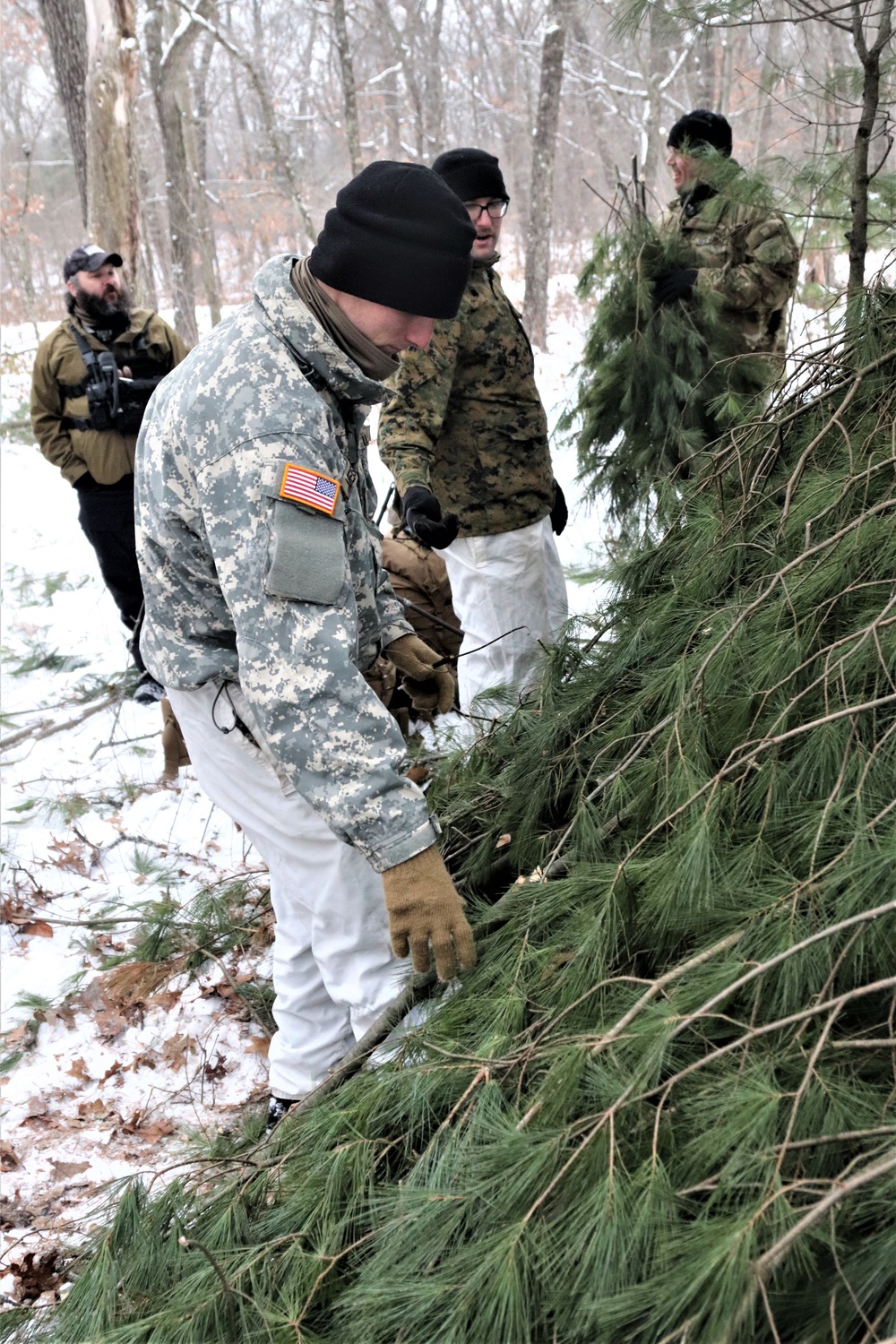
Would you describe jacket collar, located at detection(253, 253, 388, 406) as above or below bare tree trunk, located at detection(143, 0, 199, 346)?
below

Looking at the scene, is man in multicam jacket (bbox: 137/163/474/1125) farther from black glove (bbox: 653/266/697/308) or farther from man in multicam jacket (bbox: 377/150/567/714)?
black glove (bbox: 653/266/697/308)

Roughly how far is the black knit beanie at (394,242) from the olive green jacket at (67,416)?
127 inches

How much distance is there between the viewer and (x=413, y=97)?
15.4 meters

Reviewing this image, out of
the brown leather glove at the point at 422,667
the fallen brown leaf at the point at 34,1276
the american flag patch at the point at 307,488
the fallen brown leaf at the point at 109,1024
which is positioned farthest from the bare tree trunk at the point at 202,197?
the fallen brown leaf at the point at 34,1276

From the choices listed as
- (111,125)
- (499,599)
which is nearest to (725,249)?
(499,599)

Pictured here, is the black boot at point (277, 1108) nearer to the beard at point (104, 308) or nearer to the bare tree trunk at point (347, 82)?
the beard at point (104, 308)

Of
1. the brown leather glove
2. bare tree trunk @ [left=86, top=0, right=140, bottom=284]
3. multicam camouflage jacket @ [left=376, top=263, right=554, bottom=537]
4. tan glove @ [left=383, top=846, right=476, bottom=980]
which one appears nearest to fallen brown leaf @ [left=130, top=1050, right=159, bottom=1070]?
the brown leather glove

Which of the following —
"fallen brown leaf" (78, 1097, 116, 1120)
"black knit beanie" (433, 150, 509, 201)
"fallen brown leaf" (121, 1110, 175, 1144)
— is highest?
"black knit beanie" (433, 150, 509, 201)

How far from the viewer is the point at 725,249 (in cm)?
379

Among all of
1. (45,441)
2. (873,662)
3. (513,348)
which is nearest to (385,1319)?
(873,662)

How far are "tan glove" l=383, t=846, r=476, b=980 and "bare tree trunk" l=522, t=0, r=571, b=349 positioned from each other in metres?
9.70

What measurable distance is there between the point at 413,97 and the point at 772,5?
47.8 ft

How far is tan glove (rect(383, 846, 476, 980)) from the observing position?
172 centimetres

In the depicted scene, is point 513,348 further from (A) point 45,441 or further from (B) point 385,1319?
(B) point 385,1319
